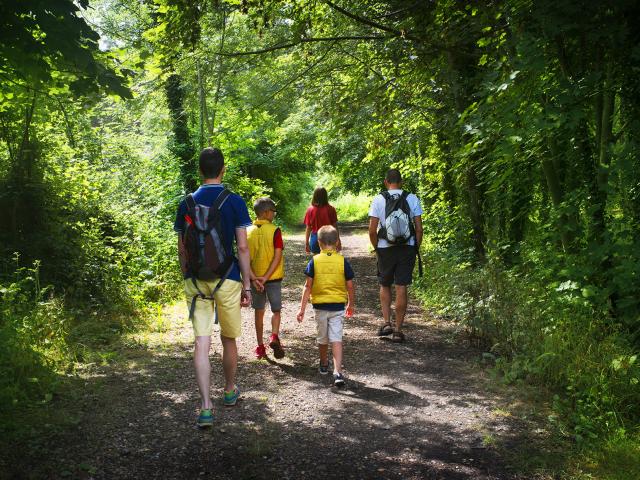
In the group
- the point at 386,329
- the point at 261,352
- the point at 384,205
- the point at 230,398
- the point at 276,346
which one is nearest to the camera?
the point at 230,398

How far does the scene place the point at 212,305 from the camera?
4.92 meters

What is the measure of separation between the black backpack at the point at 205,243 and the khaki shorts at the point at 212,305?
71 millimetres

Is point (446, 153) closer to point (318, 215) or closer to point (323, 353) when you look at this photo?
point (318, 215)

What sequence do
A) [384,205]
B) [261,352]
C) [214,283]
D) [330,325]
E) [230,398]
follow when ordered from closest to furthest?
[214,283], [230,398], [330,325], [261,352], [384,205]

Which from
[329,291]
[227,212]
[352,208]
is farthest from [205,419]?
[352,208]

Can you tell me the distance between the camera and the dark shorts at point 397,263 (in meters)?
7.76

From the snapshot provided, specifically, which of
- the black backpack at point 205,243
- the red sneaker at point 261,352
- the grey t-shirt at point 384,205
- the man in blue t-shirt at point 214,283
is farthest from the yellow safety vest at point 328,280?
the grey t-shirt at point 384,205

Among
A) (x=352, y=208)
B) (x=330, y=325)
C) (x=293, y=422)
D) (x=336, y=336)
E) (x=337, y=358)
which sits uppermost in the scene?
(x=352, y=208)

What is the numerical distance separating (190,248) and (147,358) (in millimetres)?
2774

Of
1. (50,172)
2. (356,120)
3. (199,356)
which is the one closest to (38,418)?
(199,356)

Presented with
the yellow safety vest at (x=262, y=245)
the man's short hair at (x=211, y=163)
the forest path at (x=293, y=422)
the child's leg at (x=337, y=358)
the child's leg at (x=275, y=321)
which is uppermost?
the man's short hair at (x=211, y=163)

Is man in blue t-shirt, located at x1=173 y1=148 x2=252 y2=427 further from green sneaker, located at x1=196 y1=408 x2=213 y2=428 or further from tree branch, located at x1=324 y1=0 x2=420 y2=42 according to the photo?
tree branch, located at x1=324 y1=0 x2=420 y2=42

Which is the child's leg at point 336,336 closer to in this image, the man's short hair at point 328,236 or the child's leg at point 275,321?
the man's short hair at point 328,236

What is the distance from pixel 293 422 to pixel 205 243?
1625 mm
